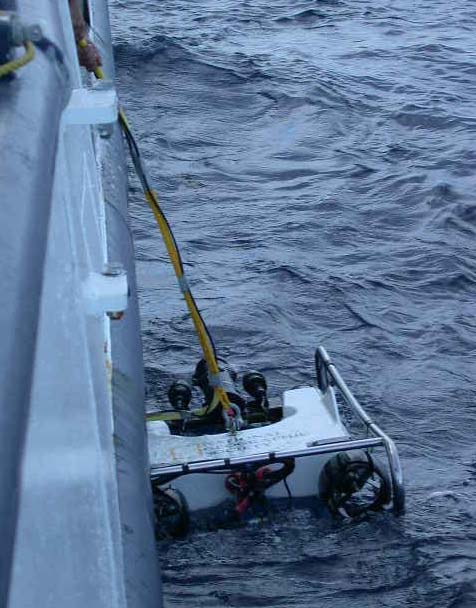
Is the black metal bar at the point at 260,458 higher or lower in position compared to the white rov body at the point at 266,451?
higher

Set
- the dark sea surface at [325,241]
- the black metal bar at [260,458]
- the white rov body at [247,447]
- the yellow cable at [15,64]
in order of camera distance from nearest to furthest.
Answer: the yellow cable at [15,64]
the black metal bar at [260,458]
the white rov body at [247,447]
the dark sea surface at [325,241]

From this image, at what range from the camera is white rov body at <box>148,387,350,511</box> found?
489cm

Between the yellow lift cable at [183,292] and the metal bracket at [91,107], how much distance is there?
2.14m

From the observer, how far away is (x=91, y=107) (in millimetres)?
2367

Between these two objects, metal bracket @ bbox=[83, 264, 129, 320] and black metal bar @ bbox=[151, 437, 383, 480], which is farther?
black metal bar @ bbox=[151, 437, 383, 480]

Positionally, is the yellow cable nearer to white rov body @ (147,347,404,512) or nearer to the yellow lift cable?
the yellow lift cable

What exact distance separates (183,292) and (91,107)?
109 inches

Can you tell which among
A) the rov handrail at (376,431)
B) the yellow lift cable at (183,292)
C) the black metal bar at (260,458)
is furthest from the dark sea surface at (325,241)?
the yellow lift cable at (183,292)

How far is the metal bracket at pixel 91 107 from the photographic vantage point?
2287mm

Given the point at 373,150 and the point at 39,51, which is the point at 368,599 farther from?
the point at 373,150

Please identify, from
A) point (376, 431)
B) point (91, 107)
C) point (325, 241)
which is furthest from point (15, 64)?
point (325, 241)

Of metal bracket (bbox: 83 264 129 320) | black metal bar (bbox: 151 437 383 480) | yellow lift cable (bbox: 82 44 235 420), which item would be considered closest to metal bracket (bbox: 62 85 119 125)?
metal bracket (bbox: 83 264 129 320)

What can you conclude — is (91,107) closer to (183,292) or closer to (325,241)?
(183,292)

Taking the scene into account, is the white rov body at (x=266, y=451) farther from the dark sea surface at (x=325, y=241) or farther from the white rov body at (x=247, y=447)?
Answer: the dark sea surface at (x=325, y=241)
